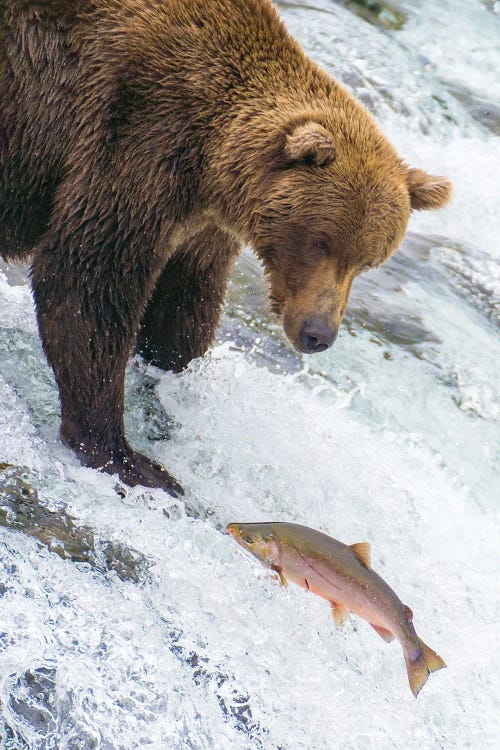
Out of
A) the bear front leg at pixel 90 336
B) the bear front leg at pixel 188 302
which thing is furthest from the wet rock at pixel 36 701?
the bear front leg at pixel 188 302

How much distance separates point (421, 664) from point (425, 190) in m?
2.25

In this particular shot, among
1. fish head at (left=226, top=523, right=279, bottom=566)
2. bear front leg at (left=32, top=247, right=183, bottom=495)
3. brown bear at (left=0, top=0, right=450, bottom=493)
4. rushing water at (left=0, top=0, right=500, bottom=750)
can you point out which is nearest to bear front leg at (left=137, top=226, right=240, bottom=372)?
rushing water at (left=0, top=0, right=500, bottom=750)

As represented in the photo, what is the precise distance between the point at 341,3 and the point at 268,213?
27.5ft

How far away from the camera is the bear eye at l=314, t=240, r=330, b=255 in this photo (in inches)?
185

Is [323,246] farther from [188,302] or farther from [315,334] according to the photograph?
[188,302]

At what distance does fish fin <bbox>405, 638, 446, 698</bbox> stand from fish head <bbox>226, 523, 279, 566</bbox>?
2.18 feet

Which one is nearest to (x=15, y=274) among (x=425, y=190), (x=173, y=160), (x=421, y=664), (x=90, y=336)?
(x=90, y=336)

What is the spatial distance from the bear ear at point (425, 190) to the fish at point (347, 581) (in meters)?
1.81

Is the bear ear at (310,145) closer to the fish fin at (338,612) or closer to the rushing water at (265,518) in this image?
the rushing water at (265,518)

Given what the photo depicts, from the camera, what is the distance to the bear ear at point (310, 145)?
447 cm

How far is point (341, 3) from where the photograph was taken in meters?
12.3

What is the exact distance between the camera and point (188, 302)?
19.5 ft

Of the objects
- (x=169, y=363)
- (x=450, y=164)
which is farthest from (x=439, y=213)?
(x=169, y=363)

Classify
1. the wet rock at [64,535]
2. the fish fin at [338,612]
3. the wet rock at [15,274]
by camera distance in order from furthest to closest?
the wet rock at [15,274]
the wet rock at [64,535]
the fish fin at [338,612]
